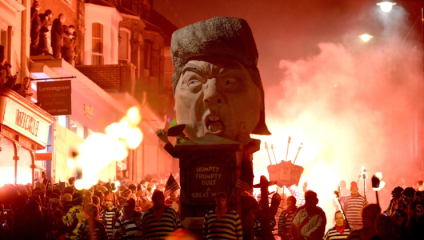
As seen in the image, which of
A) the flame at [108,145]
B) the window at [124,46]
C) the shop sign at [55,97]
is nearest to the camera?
the shop sign at [55,97]

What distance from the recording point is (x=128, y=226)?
1087 centimetres

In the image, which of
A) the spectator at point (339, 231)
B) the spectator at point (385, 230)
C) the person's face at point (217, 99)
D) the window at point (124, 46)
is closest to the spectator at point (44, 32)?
the person's face at point (217, 99)

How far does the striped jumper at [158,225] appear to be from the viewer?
10.6 metres

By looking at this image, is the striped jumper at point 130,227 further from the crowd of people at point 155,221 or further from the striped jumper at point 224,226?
the striped jumper at point 224,226

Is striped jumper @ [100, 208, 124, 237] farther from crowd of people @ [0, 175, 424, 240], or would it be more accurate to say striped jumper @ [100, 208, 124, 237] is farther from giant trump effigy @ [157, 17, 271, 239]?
giant trump effigy @ [157, 17, 271, 239]

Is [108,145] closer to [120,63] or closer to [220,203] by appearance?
[120,63]

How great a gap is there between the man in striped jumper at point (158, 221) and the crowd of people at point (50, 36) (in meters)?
13.3

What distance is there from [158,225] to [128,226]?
548 mm

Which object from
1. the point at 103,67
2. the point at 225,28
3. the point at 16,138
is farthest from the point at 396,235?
the point at 103,67

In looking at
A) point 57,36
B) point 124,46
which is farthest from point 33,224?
point 124,46

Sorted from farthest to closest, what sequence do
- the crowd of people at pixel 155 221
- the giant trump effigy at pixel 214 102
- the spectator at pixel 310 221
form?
the giant trump effigy at pixel 214 102 < the spectator at pixel 310 221 < the crowd of people at pixel 155 221

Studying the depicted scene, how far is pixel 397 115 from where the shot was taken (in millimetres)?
37500

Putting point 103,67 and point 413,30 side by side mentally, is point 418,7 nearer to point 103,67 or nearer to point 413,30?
point 413,30

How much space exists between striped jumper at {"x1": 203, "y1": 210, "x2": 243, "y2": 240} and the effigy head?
2927 mm
